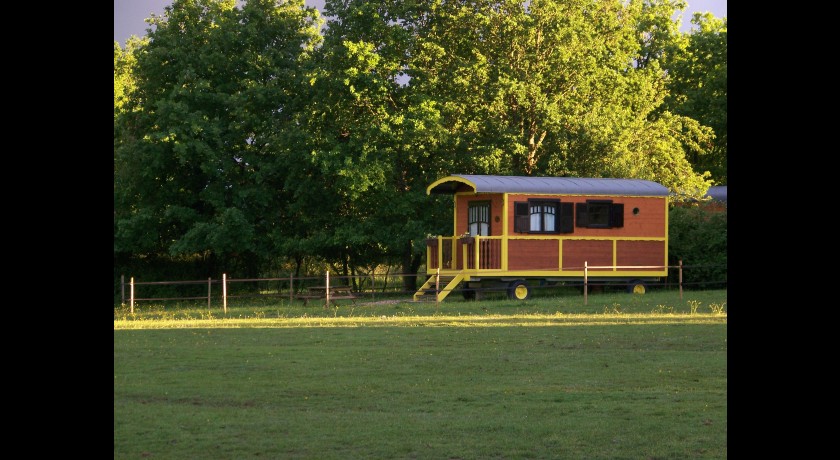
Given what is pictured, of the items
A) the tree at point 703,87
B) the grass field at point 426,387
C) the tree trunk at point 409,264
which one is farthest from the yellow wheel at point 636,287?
the tree at point 703,87

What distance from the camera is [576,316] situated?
75.5 ft

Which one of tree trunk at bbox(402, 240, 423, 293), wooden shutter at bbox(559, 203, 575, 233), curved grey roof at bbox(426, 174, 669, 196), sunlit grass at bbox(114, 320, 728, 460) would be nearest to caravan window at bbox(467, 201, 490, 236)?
curved grey roof at bbox(426, 174, 669, 196)

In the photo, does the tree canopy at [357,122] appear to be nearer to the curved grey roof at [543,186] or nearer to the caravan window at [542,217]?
the curved grey roof at [543,186]

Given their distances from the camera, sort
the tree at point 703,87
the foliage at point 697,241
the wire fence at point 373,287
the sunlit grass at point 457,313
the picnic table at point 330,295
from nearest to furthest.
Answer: the sunlit grass at point 457,313
the wire fence at point 373,287
the picnic table at point 330,295
the foliage at point 697,241
the tree at point 703,87

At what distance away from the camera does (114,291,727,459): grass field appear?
8.93m

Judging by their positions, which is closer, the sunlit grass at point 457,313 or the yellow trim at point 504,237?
the sunlit grass at point 457,313

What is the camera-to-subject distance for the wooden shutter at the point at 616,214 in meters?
30.4

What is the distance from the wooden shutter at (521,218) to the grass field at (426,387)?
21.0 ft

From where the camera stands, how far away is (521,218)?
2934cm

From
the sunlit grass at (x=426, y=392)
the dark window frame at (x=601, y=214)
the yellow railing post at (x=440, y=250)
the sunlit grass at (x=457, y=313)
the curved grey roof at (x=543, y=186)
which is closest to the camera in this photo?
the sunlit grass at (x=426, y=392)
